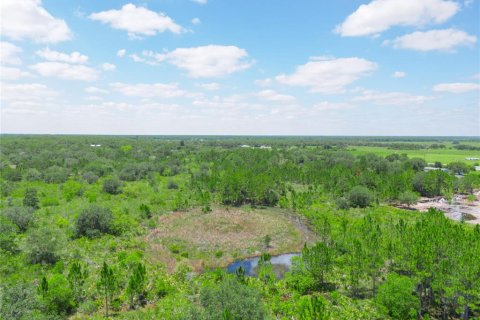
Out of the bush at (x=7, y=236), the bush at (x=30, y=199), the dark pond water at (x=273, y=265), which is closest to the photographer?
the bush at (x=7, y=236)

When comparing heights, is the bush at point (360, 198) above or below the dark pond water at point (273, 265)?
above

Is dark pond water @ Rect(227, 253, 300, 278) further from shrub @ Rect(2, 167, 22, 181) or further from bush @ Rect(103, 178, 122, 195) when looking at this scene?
shrub @ Rect(2, 167, 22, 181)

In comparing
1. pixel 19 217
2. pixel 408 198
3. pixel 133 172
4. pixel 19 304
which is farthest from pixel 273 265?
pixel 133 172

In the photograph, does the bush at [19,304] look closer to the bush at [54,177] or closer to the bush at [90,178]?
the bush at [90,178]

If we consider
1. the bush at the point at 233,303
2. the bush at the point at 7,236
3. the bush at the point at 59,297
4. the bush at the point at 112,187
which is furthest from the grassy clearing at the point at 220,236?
the bush at the point at 112,187

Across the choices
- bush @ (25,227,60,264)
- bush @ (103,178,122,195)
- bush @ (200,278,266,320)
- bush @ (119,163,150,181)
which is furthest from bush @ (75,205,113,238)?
bush @ (119,163,150,181)

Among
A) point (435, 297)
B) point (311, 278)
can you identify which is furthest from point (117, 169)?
point (435, 297)

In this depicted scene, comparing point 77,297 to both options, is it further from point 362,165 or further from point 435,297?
point 362,165
